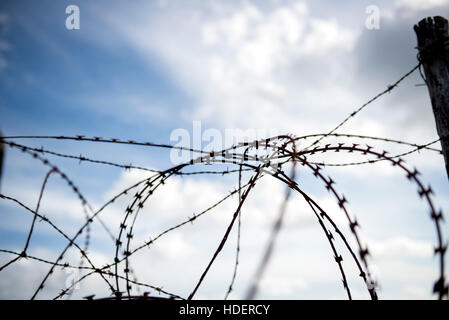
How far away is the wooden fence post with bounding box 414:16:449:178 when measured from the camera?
2414 mm

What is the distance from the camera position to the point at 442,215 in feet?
5.35

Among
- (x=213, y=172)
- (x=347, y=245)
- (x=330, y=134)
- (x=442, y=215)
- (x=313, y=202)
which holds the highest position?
(x=330, y=134)

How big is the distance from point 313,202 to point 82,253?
1.89m

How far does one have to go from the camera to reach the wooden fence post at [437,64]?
2.41 m

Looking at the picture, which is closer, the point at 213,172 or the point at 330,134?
the point at 330,134

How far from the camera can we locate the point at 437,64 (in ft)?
8.23
